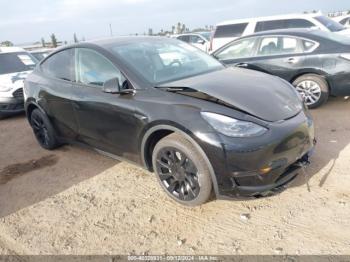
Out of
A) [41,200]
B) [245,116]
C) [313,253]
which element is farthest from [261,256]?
[41,200]

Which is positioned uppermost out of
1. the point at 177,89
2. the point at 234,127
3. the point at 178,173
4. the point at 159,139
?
the point at 177,89

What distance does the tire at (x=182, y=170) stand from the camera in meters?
2.90

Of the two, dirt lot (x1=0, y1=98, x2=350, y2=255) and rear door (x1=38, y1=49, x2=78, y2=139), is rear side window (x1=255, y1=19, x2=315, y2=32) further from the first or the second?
rear door (x1=38, y1=49, x2=78, y2=139)

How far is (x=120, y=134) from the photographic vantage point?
3.54 metres

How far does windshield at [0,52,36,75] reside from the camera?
7974mm

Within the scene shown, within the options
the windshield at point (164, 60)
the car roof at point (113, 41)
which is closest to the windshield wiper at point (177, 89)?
the windshield at point (164, 60)

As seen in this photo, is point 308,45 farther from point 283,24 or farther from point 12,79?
point 12,79

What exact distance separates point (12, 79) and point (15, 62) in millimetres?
1091

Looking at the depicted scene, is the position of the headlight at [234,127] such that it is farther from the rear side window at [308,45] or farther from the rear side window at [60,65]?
the rear side window at [308,45]

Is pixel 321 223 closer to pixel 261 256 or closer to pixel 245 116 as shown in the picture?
pixel 261 256

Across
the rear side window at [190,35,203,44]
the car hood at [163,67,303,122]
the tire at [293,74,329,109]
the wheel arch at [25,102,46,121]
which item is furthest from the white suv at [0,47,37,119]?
the rear side window at [190,35,203,44]

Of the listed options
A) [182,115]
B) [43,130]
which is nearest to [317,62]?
[182,115]

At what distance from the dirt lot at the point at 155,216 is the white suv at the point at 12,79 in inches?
139

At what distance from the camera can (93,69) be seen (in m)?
3.84
